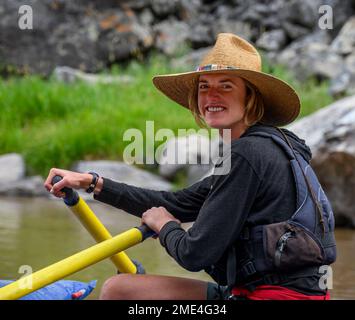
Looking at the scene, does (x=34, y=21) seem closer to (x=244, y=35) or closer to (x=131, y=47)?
(x=131, y=47)

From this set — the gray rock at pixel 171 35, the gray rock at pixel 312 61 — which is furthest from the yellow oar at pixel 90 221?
the gray rock at pixel 171 35

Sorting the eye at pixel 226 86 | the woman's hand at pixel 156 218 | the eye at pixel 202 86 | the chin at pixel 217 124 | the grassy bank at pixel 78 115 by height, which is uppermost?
the grassy bank at pixel 78 115

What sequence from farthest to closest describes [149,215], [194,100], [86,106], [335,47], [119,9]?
1. [119,9]
2. [335,47]
3. [86,106]
4. [194,100]
5. [149,215]

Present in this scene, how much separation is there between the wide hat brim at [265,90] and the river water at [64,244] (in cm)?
139

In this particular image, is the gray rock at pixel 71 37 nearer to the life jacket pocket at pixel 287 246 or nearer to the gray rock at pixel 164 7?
the gray rock at pixel 164 7

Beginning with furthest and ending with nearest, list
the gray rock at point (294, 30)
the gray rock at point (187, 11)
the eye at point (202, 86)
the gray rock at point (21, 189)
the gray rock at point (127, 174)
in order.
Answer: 1. the gray rock at point (187, 11)
2. the gray rock at point (294, 30)
3. the gray rock at point (21, 189)
4. the gray rock at point (127, 174)
5. the eye at point (202, 86)

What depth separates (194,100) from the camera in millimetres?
2680

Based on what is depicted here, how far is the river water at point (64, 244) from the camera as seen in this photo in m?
4.35

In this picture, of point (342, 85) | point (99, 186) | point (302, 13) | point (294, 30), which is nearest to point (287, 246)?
point (99, 186)

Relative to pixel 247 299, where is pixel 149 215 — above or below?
above

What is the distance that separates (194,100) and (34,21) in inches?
340

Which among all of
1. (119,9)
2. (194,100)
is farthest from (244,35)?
(194,100)

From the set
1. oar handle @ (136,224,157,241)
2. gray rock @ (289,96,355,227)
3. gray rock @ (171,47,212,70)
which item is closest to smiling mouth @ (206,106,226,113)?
oar handle @ (136,224,157,241)

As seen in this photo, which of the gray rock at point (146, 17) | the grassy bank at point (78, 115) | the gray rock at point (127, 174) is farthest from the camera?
the gray rock at point (146, 17)
